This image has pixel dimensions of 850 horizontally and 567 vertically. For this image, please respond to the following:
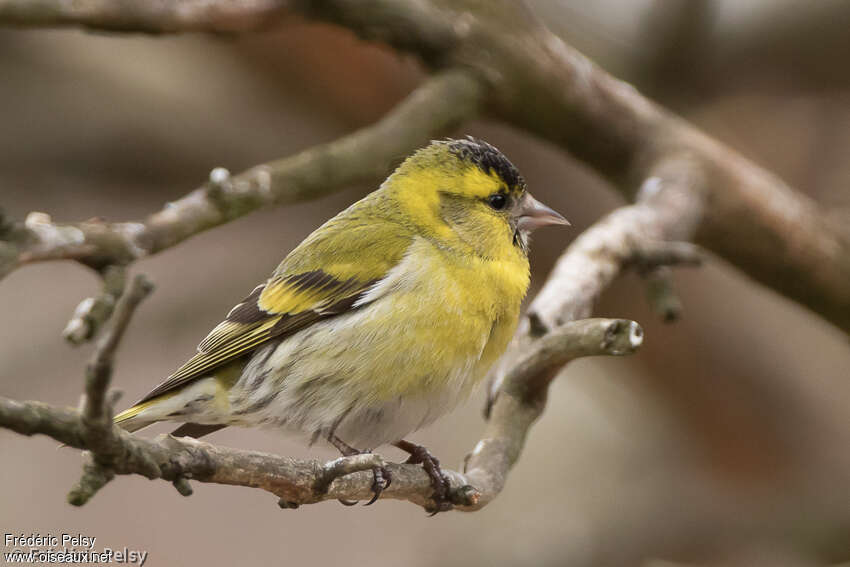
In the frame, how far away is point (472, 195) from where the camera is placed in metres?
3.31

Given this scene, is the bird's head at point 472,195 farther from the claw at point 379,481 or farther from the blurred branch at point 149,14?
the claw at point 379,481

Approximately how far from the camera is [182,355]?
6.18 meters

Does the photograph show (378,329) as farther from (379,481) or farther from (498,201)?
(498,201)

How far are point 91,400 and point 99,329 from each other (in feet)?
2.03

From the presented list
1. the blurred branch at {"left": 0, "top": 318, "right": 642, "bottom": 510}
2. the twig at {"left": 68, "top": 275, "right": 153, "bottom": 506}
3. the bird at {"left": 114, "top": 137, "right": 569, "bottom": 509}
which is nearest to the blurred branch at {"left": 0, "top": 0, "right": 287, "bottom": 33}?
the bird at {"left": 114, "top": 137, "right": 569, "bottom": 509}

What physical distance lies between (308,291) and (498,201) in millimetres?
720

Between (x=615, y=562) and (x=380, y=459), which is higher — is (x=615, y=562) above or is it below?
below

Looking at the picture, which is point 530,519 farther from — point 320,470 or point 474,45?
point 320,470

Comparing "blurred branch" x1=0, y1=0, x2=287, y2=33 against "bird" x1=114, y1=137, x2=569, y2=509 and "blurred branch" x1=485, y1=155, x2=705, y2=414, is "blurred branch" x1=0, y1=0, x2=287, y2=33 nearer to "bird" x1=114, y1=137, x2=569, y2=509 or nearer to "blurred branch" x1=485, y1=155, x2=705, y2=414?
"bird" x1=114, y1=137, x2=569, y2=509

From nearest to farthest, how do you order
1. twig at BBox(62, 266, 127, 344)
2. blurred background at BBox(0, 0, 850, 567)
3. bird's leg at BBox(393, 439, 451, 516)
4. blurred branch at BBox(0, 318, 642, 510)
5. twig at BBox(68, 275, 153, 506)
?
twig at BBox(68, 275, 153, 506) → blurred branch at BBox(0, 318, 642, 510) → twig at BBox(62, 266, 127, 344) → bird's leg at BBox(393, 439, 451, 516) → blurred background at BBox(0, 0, 850, 567)

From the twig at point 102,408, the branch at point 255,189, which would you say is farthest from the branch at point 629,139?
the twig at point 102,408

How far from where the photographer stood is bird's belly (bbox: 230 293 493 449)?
2.79m

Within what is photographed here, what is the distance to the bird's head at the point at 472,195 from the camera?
3.28m

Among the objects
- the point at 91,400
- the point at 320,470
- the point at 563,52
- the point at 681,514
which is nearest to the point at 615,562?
the point at 681,514
